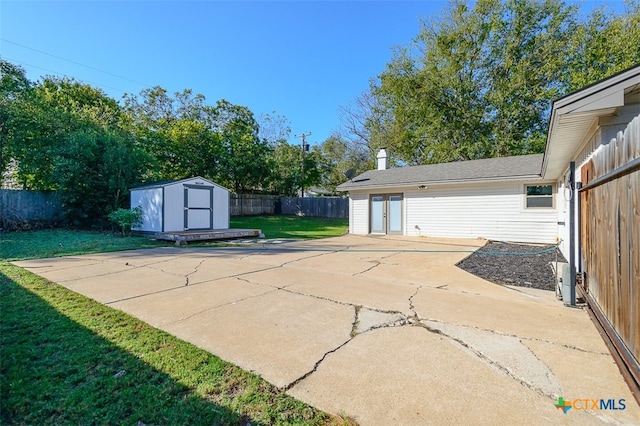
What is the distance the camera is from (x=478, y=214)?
11328 millimetres

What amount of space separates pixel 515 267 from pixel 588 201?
2.86m

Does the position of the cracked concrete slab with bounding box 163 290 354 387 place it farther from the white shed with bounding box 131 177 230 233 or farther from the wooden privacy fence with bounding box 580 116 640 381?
the white shed with bounding box 131 177 230 233

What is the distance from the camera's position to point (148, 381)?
2.15 m

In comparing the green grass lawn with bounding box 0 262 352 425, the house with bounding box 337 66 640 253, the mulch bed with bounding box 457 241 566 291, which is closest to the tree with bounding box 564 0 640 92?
the house with bounding box 337 66 640 253

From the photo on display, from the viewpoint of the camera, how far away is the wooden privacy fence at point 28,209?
38.6 feet

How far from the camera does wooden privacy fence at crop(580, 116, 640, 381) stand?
6.68ft

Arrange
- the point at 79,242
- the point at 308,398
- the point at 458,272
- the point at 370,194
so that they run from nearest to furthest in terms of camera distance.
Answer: the point at 308,398, the point at 458,272, the point at 79,242, the point at 370,194

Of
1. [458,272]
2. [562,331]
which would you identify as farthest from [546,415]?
[458,272]

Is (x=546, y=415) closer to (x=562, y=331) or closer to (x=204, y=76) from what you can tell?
(x=562, y=331)

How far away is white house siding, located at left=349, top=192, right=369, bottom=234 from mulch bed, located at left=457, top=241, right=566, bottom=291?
631 centimetres

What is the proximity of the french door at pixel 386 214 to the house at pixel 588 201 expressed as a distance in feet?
6.18

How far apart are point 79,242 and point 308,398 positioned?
35.4 ft

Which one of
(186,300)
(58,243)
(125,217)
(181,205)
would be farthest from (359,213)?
(58,243)

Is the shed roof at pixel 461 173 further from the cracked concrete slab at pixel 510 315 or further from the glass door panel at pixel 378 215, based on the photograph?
the cracked concrete slab at pixel 510 315
